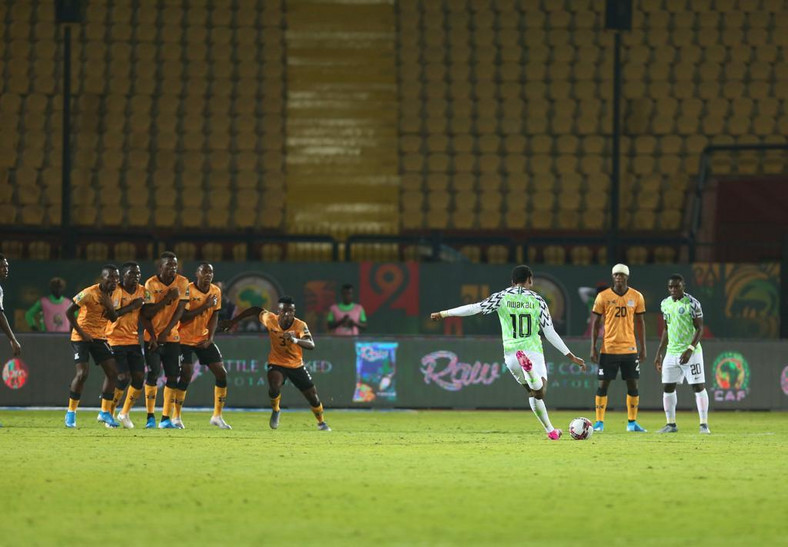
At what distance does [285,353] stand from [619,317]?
14.9 feet

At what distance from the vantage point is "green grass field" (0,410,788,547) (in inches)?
321

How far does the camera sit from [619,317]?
1892cm

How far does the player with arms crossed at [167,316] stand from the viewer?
17922 mm

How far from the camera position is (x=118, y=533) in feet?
26.4

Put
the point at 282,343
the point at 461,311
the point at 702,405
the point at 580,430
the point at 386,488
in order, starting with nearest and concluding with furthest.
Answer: the point at 386,488
the point at 461,311
the point at 580,430
the point at 282,343
the point at 702,405

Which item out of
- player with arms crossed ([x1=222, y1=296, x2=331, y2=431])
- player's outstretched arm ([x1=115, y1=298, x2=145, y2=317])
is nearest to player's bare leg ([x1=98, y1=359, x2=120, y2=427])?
player's outstretched arm ([x1=115, y1=298, x2=145, y2=317])

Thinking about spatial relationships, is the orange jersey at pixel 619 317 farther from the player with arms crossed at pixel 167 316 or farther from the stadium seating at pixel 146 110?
the stadium seating at pixel 146 110

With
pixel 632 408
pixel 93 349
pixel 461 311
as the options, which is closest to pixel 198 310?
pixel 93 349

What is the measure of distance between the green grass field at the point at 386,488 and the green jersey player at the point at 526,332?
0.62m

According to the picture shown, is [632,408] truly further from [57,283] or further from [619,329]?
[57,283]

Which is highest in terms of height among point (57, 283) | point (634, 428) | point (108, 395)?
point (57, 283)

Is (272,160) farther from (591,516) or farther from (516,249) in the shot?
(591,516)

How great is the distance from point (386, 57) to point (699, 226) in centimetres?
763

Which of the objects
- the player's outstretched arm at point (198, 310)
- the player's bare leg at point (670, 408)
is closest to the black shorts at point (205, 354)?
the player's outstretched arm at point (198, 310)
